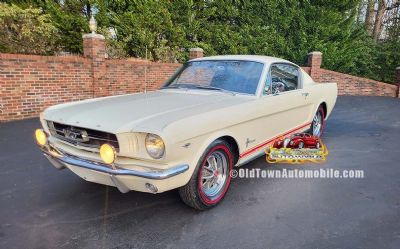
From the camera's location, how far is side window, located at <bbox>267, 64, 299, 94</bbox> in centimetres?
397

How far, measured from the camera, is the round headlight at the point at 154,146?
248cm

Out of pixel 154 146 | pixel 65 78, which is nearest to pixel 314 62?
pixel 65 78

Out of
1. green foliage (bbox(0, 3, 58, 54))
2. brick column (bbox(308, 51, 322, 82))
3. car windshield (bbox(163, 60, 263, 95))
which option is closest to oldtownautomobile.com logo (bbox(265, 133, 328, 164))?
car windshield (bbox(163, 60, 263, 95))

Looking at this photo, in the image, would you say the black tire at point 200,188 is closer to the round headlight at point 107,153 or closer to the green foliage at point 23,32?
the round headlight at point 107,153

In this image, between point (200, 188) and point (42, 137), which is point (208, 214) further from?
point (42, 137)

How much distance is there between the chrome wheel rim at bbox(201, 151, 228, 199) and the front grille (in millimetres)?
965

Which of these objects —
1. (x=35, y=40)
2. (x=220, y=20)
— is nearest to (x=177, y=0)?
(x=220, y=20)

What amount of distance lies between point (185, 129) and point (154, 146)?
300 mm

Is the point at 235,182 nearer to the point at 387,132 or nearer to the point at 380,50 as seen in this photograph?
the point at 387,132

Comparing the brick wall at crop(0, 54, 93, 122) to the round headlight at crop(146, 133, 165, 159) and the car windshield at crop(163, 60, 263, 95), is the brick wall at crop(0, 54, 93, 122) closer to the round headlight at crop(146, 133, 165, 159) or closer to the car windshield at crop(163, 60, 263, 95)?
the car windshield at crop(163, 60, 263, 95)

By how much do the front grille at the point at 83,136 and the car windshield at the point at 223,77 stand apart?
1.59m

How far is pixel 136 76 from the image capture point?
31.1ft

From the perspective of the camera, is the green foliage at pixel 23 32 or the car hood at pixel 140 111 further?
the green foliage at pixel 23 32

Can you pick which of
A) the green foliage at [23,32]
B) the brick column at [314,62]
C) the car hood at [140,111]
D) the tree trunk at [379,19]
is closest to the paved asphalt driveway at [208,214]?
the car hood at [140,111]
